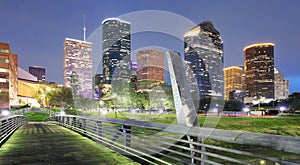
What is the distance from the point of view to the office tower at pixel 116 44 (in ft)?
68.5

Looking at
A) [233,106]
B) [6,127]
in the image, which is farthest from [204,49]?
[233,106]

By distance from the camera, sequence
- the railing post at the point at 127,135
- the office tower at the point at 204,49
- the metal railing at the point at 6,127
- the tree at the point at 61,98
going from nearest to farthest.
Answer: the railing post at the point at 127,135 < the metal railing at the point at 6,127 < the office tower at the point at 204,49 < the tree at the point at 61,98

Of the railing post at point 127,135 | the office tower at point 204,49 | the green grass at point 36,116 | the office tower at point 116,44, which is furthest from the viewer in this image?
the green grass at point 36,116

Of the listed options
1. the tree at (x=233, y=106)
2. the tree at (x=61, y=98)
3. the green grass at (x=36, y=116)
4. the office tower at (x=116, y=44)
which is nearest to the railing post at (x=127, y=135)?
the office tower at (x=116, y=44)

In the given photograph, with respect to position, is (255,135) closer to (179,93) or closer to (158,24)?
(179,93)

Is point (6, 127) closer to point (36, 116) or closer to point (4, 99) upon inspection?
point (36, 116)

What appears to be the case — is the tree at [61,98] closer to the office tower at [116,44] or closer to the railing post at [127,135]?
the office tower at [116,44]

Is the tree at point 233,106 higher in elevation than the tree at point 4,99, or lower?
lower

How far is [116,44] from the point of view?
111 ft

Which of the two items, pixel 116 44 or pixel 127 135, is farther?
pixel 116 44

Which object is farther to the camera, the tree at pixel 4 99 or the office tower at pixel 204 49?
the tree at pixel 4 99

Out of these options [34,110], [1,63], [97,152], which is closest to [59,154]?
[97,152]

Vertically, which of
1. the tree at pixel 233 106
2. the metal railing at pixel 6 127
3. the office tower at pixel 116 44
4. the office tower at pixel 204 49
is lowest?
the tree at pixel 233 106

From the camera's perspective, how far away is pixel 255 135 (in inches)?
126
